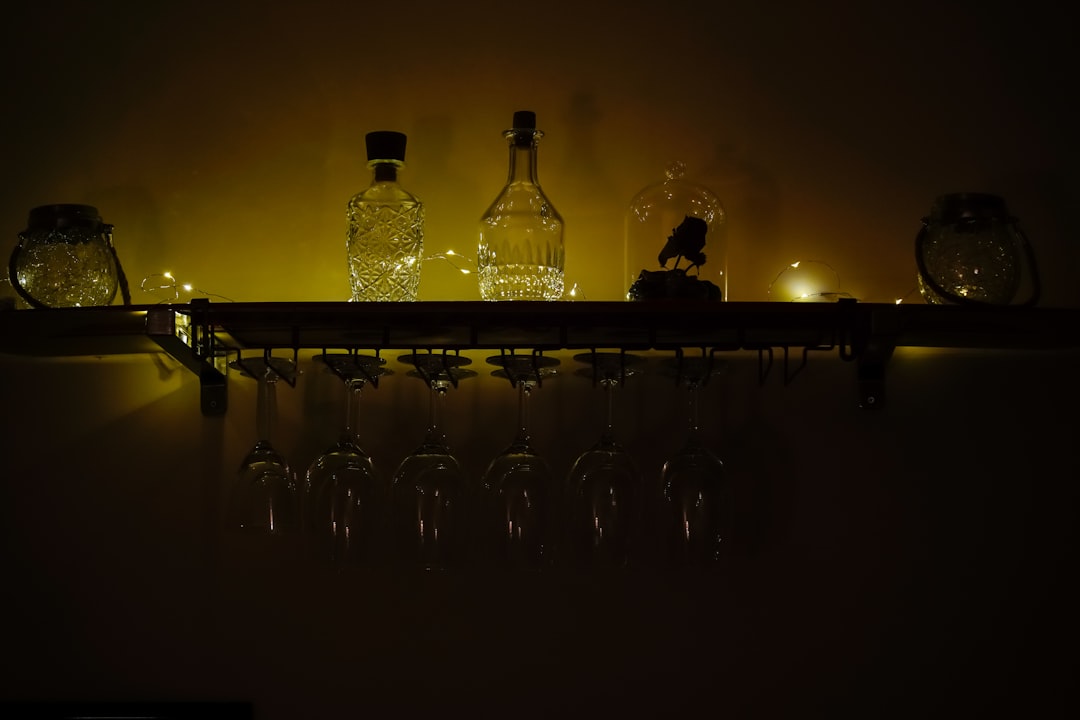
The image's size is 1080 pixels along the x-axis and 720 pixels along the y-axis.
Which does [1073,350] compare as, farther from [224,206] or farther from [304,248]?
[224,206]

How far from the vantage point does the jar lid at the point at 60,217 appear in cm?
164

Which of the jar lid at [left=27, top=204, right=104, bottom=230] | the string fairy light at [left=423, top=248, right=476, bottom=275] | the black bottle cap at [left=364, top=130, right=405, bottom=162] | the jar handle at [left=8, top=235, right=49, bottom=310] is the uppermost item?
the black bottle cap at [left=364, top=130, right=405, bottom=162]

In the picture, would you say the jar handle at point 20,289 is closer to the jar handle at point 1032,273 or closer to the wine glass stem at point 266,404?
the wine glass stem at point 266,404

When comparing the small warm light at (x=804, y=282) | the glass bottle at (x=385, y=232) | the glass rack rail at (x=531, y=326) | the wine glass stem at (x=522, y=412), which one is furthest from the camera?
the small warm light at (x=804, y=282)

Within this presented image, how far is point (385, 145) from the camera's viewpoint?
162cm

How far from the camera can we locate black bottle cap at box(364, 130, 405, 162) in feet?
5.31

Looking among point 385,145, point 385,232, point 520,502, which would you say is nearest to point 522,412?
point 520,502

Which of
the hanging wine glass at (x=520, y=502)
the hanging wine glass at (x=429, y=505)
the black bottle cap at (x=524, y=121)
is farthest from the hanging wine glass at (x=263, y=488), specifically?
the black bottle cap at (x=524, y=121)

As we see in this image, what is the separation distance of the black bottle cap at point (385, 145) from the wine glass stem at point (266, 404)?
0.39 metres

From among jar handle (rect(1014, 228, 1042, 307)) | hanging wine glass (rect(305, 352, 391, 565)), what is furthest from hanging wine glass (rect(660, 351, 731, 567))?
jar handle (rect(1014, 228, 1042, 307))

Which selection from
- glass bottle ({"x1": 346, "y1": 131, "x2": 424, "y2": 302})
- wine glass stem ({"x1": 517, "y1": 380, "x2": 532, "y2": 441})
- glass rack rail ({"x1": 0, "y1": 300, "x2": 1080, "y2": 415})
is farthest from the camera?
glass bottle ({"x1": 346, "y1": 131, "x2": 424, "y2": 302})

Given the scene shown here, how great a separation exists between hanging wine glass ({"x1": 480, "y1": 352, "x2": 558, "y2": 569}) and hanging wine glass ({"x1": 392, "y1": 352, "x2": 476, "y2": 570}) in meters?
0.05

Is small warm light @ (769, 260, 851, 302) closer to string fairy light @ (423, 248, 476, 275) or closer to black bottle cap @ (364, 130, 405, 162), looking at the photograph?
string fairy light @ (423, 248, 476, 275)

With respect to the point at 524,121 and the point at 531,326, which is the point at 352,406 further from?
the point at 524,121
